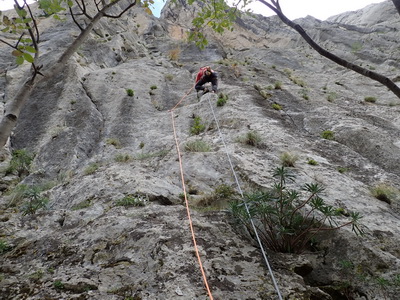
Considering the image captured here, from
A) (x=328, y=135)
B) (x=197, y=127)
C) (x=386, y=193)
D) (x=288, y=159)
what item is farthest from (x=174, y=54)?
(x=386, y=193)

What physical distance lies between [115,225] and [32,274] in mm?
1428

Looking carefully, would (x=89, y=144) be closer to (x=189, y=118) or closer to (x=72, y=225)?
(x=189, y=118)

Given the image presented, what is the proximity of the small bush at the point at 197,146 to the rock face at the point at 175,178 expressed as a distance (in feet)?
0.66

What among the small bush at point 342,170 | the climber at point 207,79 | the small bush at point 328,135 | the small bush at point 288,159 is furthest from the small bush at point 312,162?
the climber at point 207,79

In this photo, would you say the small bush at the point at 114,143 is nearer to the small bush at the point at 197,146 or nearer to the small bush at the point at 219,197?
the small bush at the point at 197,146

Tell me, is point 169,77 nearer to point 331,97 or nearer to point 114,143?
point 114,143

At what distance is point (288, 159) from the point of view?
7.79 m

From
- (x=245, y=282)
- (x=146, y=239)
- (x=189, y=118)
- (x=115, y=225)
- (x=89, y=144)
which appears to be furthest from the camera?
(x=189, y=118)

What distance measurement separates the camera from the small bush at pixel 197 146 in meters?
8.90

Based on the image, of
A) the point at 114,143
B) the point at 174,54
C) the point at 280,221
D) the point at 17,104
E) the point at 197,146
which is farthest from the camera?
the point at 174,54

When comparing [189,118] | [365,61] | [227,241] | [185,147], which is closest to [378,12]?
[365,61]

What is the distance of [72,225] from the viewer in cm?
569

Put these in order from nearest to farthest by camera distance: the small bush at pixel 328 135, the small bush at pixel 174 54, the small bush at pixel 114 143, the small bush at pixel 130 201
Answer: the small bush at pixel 130 201, the small bush at pixel 328 135, the small bush at pixel 114 143, the small bush at pixel 174 54

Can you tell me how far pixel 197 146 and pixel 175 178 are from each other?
1.67 metres
